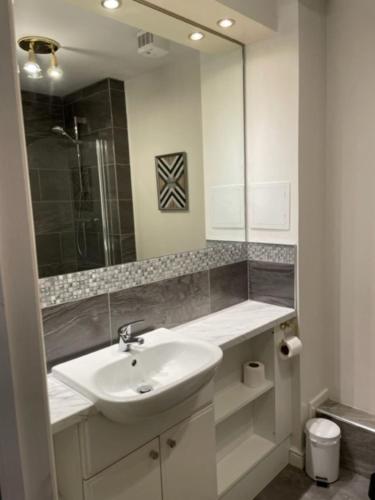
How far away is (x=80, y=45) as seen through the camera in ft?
5.37

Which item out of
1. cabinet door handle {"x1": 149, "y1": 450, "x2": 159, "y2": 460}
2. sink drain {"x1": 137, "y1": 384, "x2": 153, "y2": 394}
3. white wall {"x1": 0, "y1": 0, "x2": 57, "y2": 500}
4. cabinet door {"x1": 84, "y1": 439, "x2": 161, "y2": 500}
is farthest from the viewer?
sink drain {"x1": 137, "y1": 384, "x2": 153, "y2": 394}

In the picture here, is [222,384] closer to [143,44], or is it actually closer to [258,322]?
[258,322]

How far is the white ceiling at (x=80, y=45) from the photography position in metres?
1.45

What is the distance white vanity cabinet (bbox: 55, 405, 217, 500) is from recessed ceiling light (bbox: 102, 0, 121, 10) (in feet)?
5.29

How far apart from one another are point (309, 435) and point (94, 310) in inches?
54.0

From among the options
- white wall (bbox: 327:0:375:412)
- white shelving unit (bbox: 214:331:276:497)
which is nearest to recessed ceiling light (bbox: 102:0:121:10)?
white wall (bbox: 327:0:375:412)

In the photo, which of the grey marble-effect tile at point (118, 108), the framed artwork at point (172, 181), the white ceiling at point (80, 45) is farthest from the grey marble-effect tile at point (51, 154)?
the framed artwork at point (172, 181)

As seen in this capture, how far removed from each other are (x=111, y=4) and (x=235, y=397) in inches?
76.8

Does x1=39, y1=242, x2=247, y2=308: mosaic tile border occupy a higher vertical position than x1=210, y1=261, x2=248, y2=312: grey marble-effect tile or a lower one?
higher

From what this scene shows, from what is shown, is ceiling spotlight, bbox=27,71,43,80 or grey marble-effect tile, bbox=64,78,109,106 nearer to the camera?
ceiling spotlight, bbox=27,71,43,80

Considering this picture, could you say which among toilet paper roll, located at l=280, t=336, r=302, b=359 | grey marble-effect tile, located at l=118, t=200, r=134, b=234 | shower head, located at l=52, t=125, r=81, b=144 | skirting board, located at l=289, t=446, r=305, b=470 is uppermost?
shower head, located at l=52, t=125, r=81, b=144

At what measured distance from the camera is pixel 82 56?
1665mm

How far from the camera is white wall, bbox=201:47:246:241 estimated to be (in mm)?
2102

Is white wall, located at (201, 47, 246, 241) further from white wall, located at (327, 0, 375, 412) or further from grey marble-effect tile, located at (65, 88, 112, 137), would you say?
grey marble-effect tile, located at (65, 88, 112, 137)
